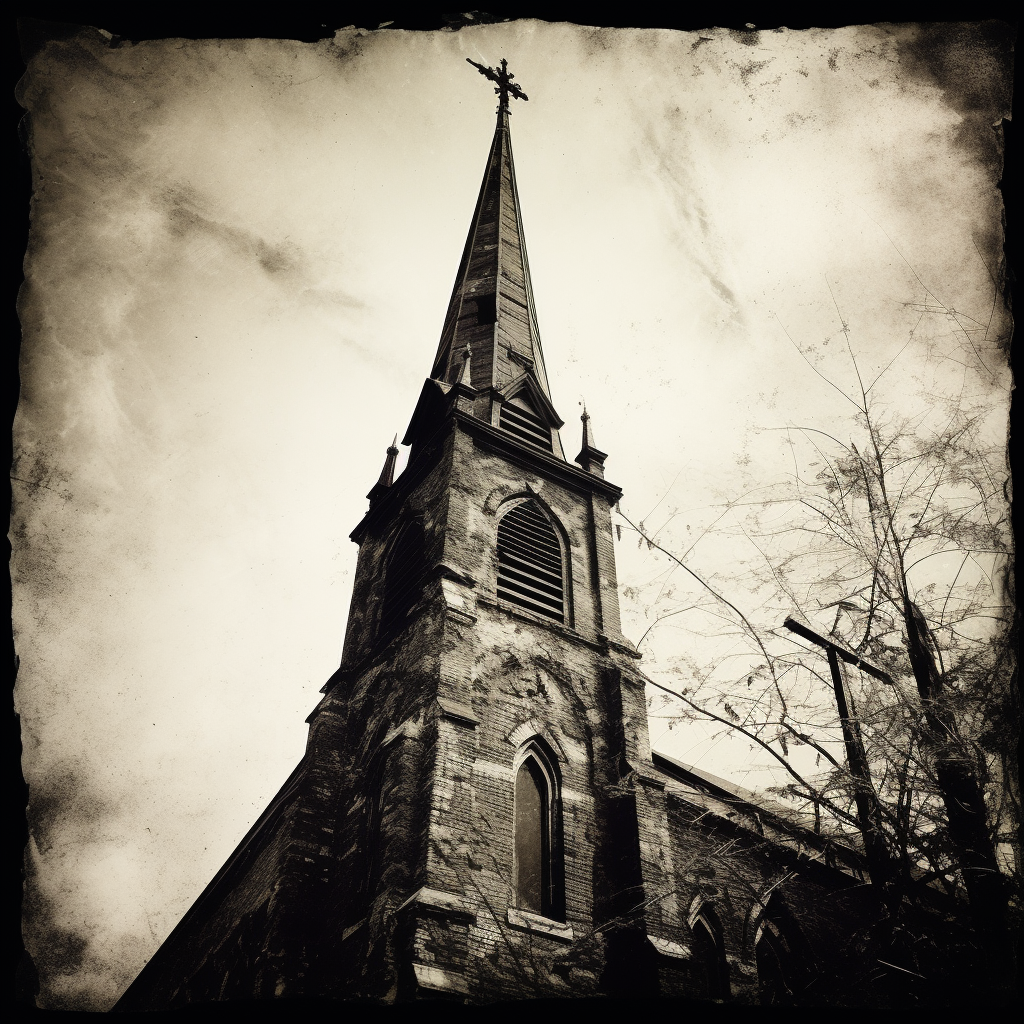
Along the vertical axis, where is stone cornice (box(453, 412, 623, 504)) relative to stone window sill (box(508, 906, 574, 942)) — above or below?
above

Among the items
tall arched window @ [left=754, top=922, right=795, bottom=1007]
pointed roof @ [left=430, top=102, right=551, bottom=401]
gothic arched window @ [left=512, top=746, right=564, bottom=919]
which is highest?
pointed roof @ [left=430, top=102, right=551, bottom=401]

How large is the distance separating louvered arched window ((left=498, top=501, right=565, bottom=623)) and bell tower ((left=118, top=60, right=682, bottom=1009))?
43 millimetres

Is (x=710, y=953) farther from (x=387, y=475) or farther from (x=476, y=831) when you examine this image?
(x=387, y=475)

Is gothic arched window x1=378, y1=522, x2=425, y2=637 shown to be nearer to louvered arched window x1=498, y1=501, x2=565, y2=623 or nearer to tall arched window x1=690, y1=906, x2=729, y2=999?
louvered arched window x1=498, y1=501, x2=565, y2=623

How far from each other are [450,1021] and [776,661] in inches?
184

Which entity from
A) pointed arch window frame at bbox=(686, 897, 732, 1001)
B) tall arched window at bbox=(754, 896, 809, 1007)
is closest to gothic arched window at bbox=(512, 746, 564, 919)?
pointed arch window frame at bbox=(686, 897, 732, 1001)

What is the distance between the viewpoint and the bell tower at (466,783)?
31.0ft

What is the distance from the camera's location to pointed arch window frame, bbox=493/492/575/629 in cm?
1364

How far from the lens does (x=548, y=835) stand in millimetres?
10961

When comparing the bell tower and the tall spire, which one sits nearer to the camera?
the bell tower

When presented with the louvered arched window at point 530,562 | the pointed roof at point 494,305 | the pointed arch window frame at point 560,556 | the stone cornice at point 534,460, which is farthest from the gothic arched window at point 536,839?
the pointed roof at point 494,305

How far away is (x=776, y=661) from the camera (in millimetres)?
7684

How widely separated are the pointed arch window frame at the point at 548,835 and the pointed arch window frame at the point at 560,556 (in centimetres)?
248

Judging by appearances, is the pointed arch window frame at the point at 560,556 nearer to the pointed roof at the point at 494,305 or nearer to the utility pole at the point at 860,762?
the pointed roof at the point at 494,305
